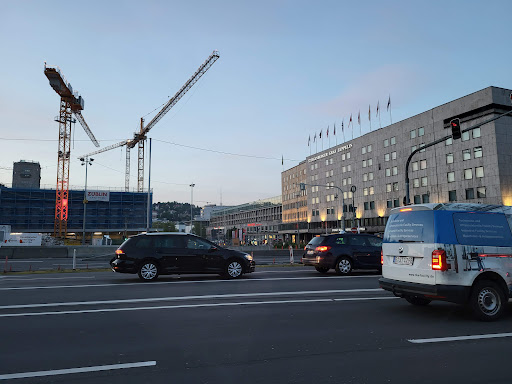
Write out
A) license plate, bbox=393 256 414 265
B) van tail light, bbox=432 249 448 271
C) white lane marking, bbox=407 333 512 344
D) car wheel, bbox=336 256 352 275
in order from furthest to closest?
car wheel, bbox=336 256 352 275, license plate, bbox=393 256 414 265, van tail light, bbox=432 249 448 271, white lane marking, bbox=407 333 512 344

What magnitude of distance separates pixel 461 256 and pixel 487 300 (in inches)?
35.9

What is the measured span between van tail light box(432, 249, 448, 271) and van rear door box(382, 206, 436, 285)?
0.25 feet

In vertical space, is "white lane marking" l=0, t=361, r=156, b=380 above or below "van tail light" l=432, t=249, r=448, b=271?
below

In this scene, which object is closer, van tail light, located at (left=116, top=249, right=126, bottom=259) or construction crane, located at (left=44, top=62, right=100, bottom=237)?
van tail light, located at (left=116, top=249, right=126, bottom=259)

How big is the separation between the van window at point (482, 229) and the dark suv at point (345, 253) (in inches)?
306

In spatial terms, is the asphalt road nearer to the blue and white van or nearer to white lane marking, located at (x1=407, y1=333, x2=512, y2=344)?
white lane marking, located at (x1=407, y1=333, x2=512, y2=344)

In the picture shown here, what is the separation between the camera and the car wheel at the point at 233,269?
13.1m

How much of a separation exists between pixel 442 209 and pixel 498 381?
347 centimetres

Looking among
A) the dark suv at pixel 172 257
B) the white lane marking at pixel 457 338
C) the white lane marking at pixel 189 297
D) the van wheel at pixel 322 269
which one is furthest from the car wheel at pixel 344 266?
the white lane marking at pixel 457 338

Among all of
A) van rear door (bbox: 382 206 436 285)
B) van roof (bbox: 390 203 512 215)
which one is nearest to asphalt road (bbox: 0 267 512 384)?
van rear door (bbox: 382 206 436 285)

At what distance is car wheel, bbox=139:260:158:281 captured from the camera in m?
12.6

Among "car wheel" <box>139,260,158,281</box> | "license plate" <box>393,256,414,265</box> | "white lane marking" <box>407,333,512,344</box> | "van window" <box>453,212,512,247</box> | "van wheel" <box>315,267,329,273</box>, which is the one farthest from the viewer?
"van wheel" <box>315,267,329,273</box>

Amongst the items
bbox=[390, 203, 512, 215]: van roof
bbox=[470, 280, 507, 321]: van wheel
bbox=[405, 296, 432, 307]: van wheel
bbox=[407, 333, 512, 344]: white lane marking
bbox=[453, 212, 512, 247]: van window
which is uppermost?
bbox=[390, 203, 512, 215]: van roof

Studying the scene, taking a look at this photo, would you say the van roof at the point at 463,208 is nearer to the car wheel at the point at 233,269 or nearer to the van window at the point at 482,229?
the van window at the point at 482,229
